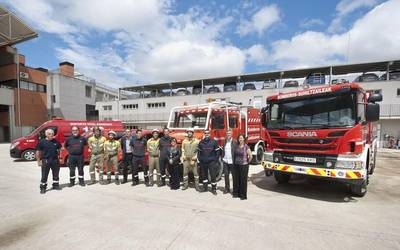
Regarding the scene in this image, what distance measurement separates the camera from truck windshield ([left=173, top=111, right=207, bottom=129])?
8.18m

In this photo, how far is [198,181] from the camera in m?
6.61

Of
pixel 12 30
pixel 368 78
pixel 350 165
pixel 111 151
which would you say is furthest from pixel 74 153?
pixel 12 30

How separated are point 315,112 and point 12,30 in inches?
1334

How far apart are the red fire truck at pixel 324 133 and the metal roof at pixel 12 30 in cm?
3053

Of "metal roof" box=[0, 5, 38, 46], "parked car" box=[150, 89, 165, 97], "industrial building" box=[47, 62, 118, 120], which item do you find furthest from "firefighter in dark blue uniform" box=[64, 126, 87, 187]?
"industrial building" box=[47, 62, 118, 120]

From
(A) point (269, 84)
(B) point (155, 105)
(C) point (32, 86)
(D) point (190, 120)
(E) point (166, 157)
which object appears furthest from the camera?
(B) point (155, 105)

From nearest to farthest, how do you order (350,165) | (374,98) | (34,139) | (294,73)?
(350,165) → (374,98) → (34,139) → (294,73)

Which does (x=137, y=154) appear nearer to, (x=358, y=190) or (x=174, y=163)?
(x=174, y=163)

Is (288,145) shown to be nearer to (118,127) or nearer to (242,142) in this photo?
(242,142)

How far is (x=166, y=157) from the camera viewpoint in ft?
22.1

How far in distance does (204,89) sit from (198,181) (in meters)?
24.8

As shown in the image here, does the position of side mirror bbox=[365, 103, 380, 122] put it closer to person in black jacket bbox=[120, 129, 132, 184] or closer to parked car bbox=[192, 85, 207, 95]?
person in black jacket bbox=[120, 129, 132, 184]

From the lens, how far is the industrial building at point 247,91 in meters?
21.8

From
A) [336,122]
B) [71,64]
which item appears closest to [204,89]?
[71,64]
